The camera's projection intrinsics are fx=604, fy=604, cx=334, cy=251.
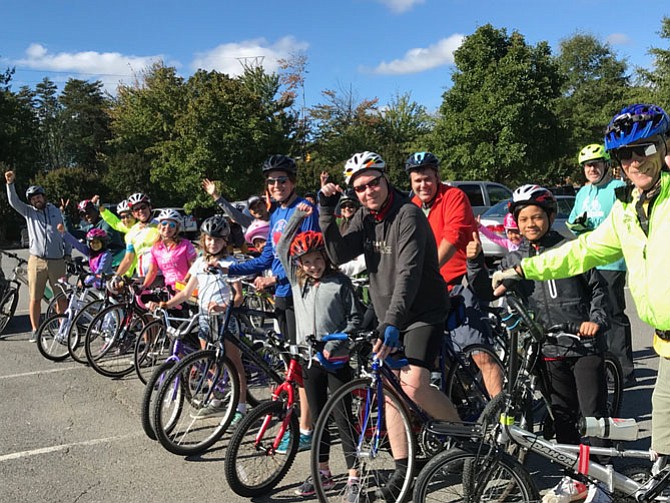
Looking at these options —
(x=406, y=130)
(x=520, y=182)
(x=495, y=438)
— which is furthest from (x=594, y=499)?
(x=406, y=130)

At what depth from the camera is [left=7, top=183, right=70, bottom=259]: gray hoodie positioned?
8.27 meters

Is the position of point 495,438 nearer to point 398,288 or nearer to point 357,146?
point 398,288

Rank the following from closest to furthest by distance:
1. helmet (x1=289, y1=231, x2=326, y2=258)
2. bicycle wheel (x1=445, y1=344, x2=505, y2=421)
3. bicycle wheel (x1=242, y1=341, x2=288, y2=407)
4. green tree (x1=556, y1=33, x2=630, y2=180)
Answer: helmet (x1=289, y1=231, x2=326, y2=258), bicycle wheel (x1=445, y1=344, x2=505, y2=421), bicycle wheel (x1=242, y1=341, x2=288, y2=407), green tree (x1=556, y1=33, x2=630, y2=180)

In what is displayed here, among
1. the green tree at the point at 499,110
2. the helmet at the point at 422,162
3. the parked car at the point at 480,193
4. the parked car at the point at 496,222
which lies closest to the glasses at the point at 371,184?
the helmet at the point at 422,162

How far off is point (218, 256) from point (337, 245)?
1.77 meters

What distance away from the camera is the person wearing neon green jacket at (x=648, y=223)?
92.6 inches

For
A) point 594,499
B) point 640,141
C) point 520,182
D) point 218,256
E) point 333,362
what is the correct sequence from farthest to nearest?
1. point 520,182
2. point 218,256
3. point 333,362
4. point 594,499
5. point 640,141

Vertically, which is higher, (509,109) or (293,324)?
(509,109)

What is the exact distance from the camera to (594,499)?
2898 mm

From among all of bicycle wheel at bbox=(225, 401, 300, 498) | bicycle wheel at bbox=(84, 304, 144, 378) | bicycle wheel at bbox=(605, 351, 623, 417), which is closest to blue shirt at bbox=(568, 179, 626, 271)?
bicycle wheel at bbox=(605, 351, 623, 417)

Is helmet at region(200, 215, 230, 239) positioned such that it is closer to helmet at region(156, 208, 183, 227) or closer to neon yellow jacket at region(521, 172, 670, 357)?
helmet at region(156, 208, 183, 227)

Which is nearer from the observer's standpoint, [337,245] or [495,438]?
[495,438]

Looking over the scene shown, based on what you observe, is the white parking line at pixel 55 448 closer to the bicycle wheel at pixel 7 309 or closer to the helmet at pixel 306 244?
the helmet at pixel 306 244

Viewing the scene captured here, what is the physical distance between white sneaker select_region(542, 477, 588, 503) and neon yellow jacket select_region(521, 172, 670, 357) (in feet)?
3.79
